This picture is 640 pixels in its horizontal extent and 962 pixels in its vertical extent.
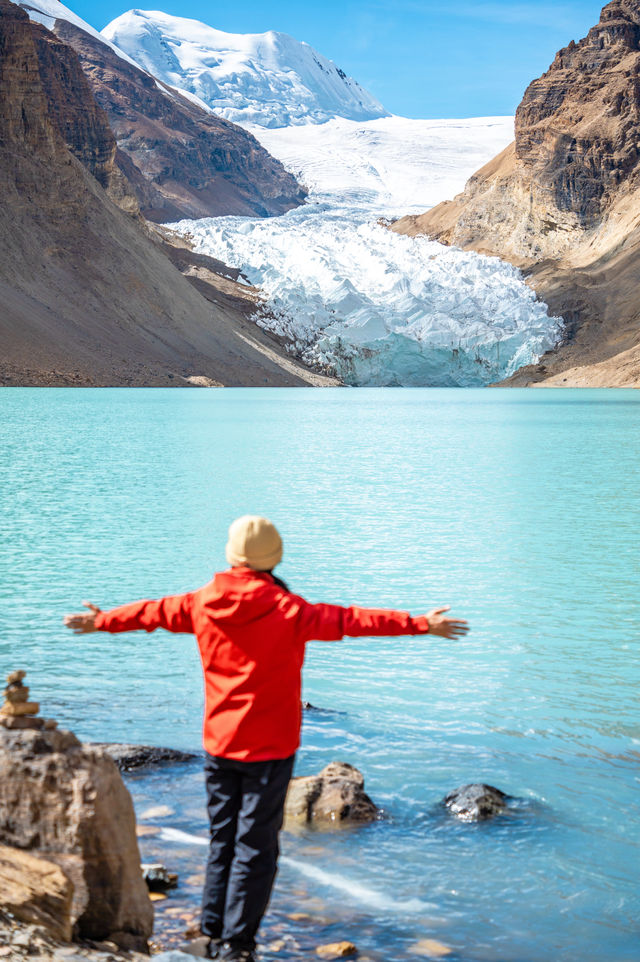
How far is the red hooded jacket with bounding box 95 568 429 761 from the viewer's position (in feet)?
11.0

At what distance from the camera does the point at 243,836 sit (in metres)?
3.47

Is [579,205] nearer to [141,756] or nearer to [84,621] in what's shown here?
[141,756]

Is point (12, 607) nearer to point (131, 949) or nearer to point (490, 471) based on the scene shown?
point (131, 949)

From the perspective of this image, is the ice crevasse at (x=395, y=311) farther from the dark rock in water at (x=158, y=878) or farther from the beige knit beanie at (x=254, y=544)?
the beige knit beanie at (x=254, y=544)

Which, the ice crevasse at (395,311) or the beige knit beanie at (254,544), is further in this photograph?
the ice crevasse at (395,311)

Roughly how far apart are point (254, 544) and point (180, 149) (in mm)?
164633

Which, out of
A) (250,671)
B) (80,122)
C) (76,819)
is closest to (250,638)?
(250,671)

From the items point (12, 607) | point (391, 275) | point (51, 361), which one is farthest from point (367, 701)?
point (391, 275)

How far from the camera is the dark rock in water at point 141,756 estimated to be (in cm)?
597

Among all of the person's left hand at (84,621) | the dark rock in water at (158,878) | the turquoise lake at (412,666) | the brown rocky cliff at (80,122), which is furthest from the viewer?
the brown rocky cliff at (80,122)

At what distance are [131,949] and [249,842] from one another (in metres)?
0.51

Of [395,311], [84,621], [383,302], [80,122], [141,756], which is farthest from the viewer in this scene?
[383,302]

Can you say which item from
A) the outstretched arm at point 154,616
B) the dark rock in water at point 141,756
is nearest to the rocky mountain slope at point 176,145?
the dark rock in water at point 141,756

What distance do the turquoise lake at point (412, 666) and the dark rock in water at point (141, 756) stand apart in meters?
0.14
